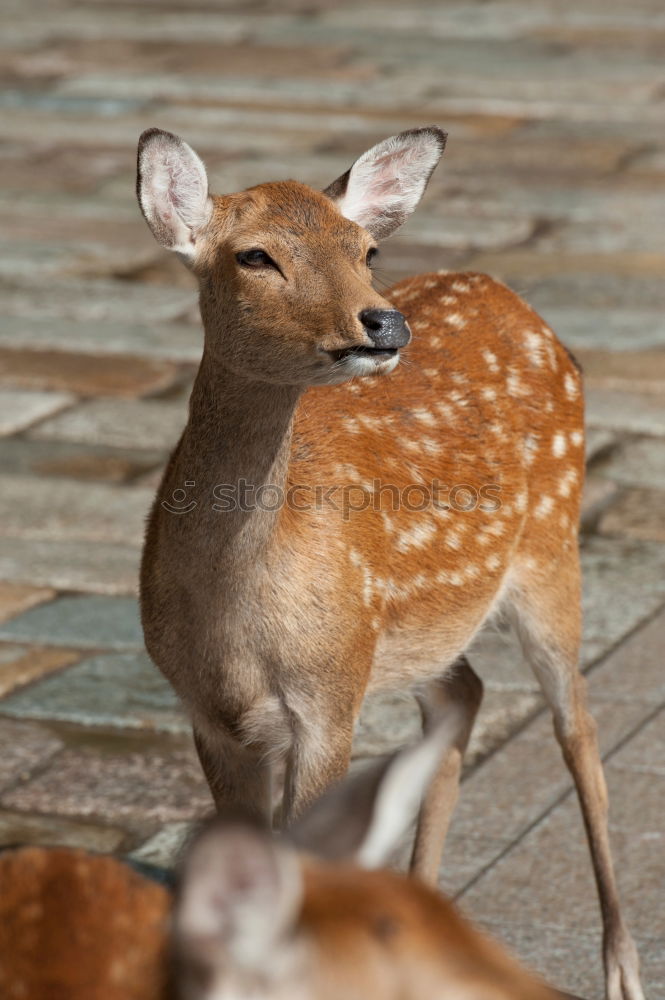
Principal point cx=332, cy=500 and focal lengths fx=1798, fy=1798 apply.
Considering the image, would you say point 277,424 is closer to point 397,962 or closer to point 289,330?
point 289,330

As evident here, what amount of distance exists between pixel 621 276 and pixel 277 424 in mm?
6129

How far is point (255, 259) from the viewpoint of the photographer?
3.73 metres

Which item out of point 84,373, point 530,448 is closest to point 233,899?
point 530,448

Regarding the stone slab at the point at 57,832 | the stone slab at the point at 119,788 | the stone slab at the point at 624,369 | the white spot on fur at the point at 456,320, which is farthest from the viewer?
the stone slab at the point at 624,369

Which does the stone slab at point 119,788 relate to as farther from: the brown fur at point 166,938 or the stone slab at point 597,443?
the stone slab at point 597,443

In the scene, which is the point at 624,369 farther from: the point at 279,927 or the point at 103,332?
the point at 279,927

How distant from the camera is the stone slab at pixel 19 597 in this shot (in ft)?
19.8

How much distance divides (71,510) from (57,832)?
2420mm

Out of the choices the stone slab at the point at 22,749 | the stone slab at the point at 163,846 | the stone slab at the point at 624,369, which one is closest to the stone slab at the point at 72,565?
the stone slab at the point at 22,749

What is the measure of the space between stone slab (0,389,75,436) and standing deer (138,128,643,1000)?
3453mm

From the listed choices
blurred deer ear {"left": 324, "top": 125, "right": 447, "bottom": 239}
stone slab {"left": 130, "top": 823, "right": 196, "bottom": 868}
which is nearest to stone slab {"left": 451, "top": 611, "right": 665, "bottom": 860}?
stone slab {"left": 130, "top": 823, "right": 196, "bottom": 868}

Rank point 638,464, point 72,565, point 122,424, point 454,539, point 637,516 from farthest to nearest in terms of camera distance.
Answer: point 122,424, point 638,464, point 637,516, point 72,565, point 454,539

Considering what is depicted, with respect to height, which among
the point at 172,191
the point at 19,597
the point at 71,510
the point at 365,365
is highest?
the point at 172,191

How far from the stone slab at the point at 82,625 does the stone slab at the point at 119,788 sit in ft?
2.50
